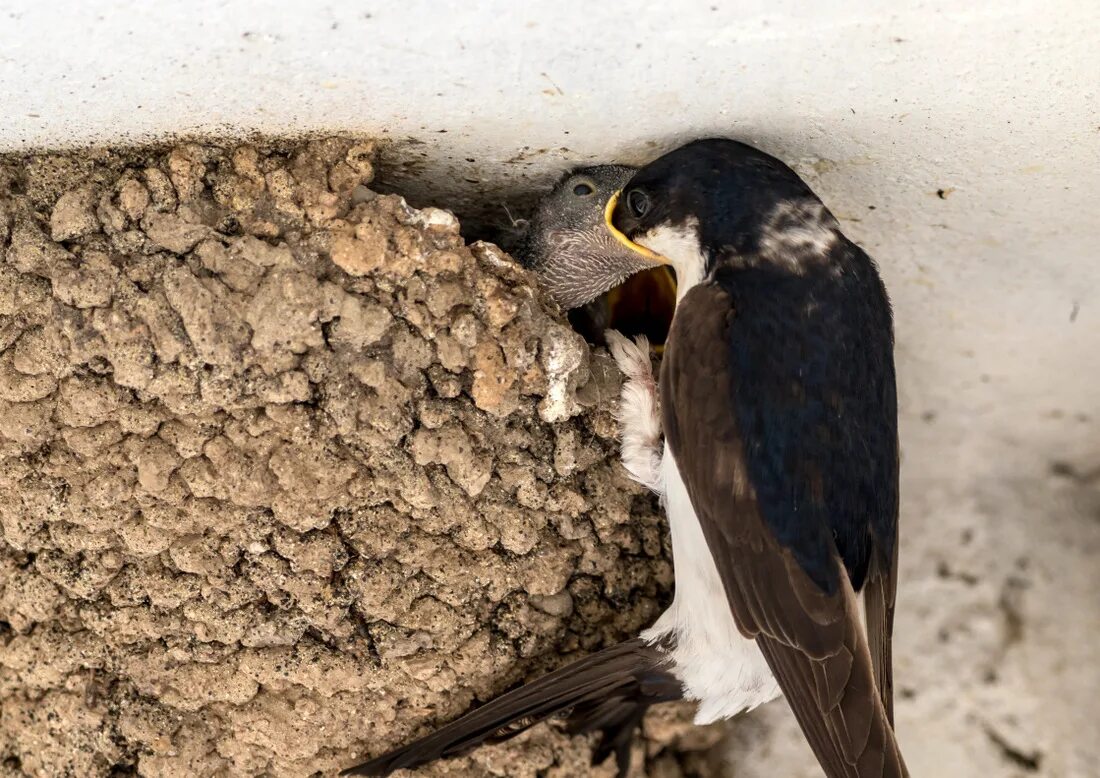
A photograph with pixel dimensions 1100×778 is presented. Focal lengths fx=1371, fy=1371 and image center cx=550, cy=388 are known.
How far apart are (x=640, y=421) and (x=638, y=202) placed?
41 centimetres

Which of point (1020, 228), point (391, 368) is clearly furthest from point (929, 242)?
point (391, 368)

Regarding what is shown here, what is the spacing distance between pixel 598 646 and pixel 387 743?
1.48 ft

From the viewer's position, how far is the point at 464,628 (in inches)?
102

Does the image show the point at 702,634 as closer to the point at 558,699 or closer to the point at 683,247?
the point at 558,699

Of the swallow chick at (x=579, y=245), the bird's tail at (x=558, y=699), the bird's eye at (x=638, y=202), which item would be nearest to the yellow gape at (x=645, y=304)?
the swallow chick at (x=579, y=245)

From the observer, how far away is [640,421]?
2584 mm

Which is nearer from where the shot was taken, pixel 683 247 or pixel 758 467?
pixel 758 467

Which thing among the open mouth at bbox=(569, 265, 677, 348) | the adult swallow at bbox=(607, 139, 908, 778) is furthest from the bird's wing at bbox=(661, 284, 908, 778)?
the open mouth at bbox=(569, 265, 677, 348)

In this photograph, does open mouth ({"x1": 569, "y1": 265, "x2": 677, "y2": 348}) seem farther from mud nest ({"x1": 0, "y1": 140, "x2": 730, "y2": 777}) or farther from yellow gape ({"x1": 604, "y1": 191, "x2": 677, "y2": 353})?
mud nest ({"x1": 0, "y1": 140, "x2": 730, "y2": 777})

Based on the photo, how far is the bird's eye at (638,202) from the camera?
248cm

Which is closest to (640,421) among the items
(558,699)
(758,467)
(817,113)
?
(758,467)

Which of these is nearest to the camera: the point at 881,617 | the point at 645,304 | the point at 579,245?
the point at 881,617

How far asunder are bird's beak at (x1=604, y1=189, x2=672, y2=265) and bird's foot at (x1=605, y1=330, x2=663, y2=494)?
195 millimetres

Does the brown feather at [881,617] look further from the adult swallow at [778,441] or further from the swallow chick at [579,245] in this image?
the swallow chick at [579,245]
